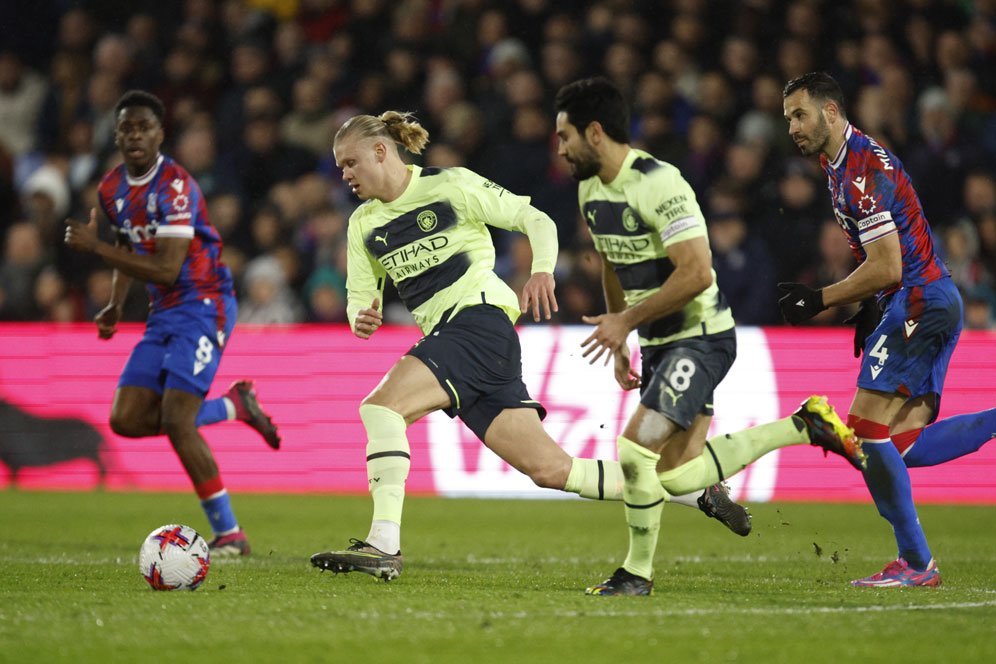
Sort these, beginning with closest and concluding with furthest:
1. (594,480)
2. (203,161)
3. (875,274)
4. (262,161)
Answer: (875,274)
(594,480)
(203,161)
(262,161)

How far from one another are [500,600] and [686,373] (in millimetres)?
1165

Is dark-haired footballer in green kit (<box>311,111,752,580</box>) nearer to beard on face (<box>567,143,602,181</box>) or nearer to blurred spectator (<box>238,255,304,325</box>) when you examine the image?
beard on face (<box>567,143,602,181</box>)

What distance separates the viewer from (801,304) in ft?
20.2

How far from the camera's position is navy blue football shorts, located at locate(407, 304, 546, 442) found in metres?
6.27

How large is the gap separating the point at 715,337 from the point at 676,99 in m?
8.39

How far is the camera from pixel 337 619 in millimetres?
4871

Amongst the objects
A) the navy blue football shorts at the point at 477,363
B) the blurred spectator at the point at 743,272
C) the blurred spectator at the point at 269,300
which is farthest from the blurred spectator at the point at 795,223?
the navy blue football shorts at the point at 477,363

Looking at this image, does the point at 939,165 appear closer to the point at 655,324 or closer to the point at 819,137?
the point at 819,137

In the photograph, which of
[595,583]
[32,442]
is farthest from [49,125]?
[595,583]

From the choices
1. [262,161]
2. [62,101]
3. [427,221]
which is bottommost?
[427,221]

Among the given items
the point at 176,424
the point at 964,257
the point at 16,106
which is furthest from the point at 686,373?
the point at 16,106

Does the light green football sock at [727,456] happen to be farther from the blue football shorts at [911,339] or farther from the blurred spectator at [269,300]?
the blurred spectator at [269,300]

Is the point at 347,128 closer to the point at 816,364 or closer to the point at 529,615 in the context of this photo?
the point at 529,615

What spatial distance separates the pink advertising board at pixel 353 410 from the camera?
1100 cm
